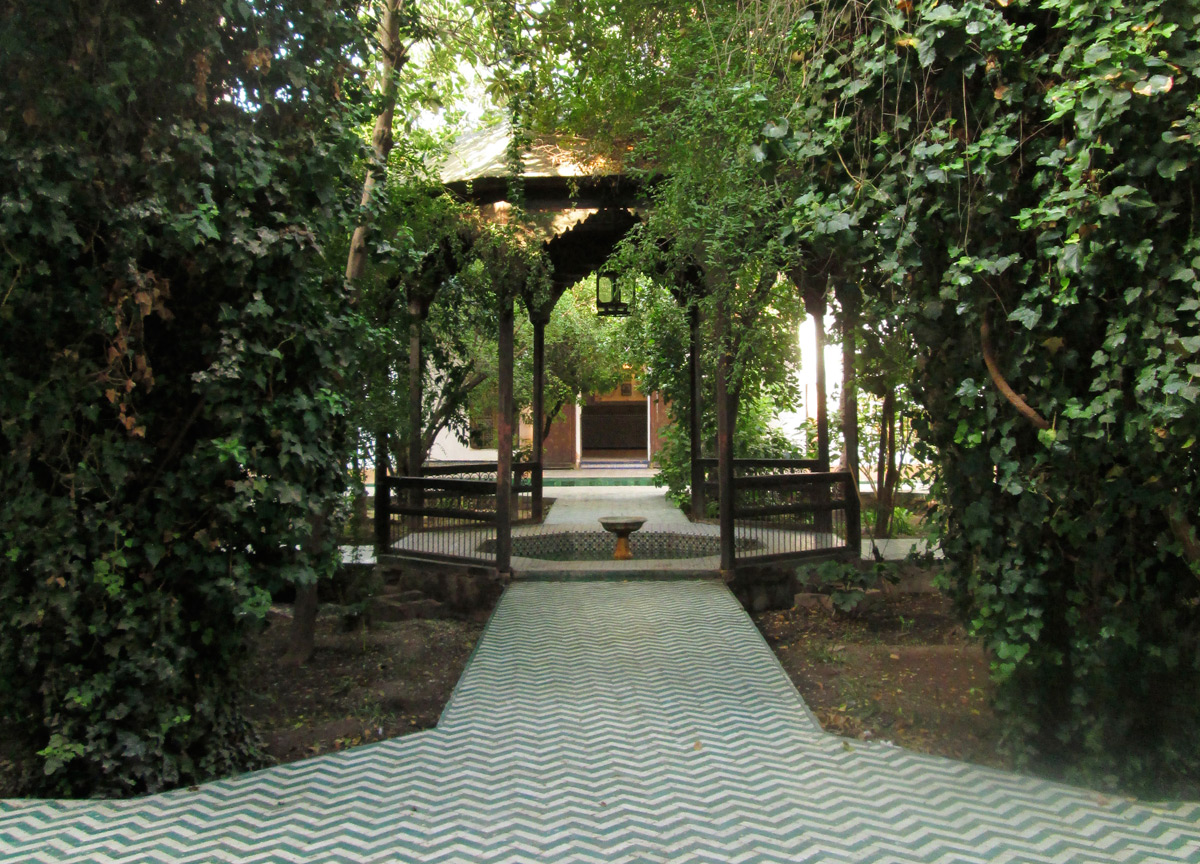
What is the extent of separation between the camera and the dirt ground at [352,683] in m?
5.06

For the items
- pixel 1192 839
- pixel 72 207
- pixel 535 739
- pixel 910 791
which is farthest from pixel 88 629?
pixel 1192 839

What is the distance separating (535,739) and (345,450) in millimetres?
1758

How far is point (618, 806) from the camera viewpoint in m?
3.82

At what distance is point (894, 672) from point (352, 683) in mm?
3551

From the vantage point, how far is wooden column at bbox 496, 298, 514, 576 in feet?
28.2

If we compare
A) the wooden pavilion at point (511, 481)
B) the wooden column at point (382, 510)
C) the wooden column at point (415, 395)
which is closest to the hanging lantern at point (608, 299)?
the wooden pavilion at point (511, 481)

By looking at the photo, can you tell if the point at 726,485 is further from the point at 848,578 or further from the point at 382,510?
the point at 382,510

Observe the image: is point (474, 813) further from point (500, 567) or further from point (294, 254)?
point (500, 567)

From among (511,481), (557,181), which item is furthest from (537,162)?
(511,481)

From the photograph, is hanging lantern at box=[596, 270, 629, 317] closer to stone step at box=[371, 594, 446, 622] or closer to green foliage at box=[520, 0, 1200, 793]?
stone step at box=[371, 594, 446, 622]

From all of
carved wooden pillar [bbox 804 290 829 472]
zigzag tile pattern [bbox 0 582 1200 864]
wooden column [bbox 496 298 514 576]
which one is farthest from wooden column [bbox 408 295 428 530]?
zigzag tile pattern [bbox 0 582 1200 864]

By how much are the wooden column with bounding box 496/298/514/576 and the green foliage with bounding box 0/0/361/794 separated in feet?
14.3

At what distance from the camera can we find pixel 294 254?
4.03 metres

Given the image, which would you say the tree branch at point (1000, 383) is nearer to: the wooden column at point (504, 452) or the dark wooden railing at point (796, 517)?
the dark wooden railing at point (796, 517)
